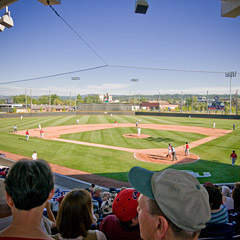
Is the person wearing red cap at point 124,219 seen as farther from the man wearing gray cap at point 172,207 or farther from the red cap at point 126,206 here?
the man wearing gray cap at point 172,207

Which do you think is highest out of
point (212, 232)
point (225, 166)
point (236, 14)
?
point (236, 14)

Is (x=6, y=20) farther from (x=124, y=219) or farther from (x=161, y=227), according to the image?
(x=161, y=227)

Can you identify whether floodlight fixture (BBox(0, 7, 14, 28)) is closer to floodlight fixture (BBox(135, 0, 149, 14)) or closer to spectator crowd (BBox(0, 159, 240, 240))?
floodlight fixture (BBox(135, 0, 149, 14))

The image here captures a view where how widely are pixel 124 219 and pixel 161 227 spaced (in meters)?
1.16

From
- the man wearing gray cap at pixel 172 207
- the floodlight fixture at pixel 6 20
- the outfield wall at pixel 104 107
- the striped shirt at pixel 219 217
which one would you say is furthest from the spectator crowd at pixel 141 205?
the outfield wall at pixel 104 107

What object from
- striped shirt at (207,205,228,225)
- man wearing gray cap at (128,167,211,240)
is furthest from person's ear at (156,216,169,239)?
striped shirt at (207,205,228,225)

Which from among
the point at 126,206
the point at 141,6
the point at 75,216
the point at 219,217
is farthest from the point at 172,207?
the point at 141,6

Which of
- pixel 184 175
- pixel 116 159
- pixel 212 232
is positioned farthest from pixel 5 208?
pixel 116 159

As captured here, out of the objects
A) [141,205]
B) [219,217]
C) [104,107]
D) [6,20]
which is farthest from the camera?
[104,107]

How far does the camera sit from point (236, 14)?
4.59m

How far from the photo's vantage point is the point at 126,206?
2377mm

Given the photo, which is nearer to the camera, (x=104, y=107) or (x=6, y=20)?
(x=6, y=20)

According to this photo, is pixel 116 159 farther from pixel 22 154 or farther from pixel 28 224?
pixel 28 224

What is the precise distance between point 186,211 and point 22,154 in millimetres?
19611
